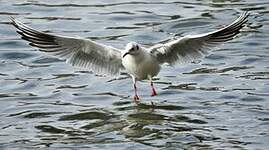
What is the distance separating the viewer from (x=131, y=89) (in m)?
14.5

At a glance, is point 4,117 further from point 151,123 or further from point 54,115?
point 151,123

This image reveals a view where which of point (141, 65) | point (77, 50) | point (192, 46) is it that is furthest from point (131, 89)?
point (192, 46)

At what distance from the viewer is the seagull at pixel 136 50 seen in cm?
1319

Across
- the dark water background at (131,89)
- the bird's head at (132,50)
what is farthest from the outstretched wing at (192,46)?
the dark water background at (131,89)

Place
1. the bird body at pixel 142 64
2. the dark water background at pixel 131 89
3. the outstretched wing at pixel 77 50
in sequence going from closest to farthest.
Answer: the dark water background at pixel 131 89
the outstretched wing at pixel 77 50
the bird body at pixel 142 64

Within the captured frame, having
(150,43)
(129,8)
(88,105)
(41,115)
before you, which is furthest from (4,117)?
(129,8)

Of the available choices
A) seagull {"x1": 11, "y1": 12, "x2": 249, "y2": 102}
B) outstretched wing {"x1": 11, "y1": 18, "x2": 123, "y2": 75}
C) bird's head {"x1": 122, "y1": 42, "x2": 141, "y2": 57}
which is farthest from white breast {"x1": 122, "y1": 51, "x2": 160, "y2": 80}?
outstretched wing {"x1": 11, "y1": 18, "x2": 123, "y2": 75}

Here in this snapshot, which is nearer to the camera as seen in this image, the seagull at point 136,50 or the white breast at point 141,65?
the seagull at point 136,50

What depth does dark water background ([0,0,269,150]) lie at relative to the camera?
11.8 metres

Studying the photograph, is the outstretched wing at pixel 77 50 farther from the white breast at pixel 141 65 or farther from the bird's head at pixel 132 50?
the bird's head at pixel 132 50

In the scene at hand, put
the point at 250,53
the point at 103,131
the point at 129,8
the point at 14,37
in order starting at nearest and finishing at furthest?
the point at 103,131 → the point at 250,53 → the point at 14,37 → the point at 129,8

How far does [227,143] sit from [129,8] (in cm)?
846

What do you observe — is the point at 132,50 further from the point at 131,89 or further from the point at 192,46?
the point at 131,89

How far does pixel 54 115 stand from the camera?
42.7 ft
